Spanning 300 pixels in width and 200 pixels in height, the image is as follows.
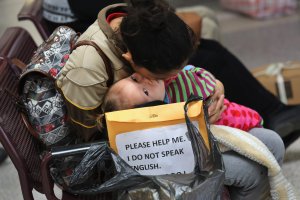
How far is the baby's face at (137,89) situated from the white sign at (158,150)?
10 cm

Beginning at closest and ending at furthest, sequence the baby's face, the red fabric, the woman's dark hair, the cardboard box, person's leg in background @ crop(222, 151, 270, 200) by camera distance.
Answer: the woman's dark hair < the baby's face < person's leg in background @ crop(222, 151, 270, 200) < the red fabric < the cardboard box

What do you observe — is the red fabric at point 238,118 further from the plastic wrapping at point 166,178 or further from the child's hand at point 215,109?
the plastic wrapping at point 166,178

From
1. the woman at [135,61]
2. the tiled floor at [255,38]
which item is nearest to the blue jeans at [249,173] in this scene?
the woman at [135,61]

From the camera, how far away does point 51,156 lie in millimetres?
1443

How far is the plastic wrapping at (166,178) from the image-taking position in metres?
1.39

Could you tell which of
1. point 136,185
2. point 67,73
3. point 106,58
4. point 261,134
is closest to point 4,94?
point 67,73

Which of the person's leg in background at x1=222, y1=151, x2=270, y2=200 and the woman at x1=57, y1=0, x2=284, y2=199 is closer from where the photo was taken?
the woman at x1=57, y1=0, x2=284, y2=199

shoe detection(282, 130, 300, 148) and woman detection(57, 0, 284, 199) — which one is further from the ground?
woman detection(57, 0, 284, 199)

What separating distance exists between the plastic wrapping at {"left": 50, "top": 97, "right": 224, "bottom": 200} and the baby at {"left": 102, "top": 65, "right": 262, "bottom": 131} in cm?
13

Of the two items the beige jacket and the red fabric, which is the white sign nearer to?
the beige jacket

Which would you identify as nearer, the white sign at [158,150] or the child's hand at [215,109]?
the white sign at [158,150]

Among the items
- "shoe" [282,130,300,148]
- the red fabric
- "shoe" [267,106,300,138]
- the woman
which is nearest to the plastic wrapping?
the woman

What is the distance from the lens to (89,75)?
1.47 meters

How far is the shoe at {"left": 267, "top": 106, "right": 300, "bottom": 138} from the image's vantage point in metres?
2.27
